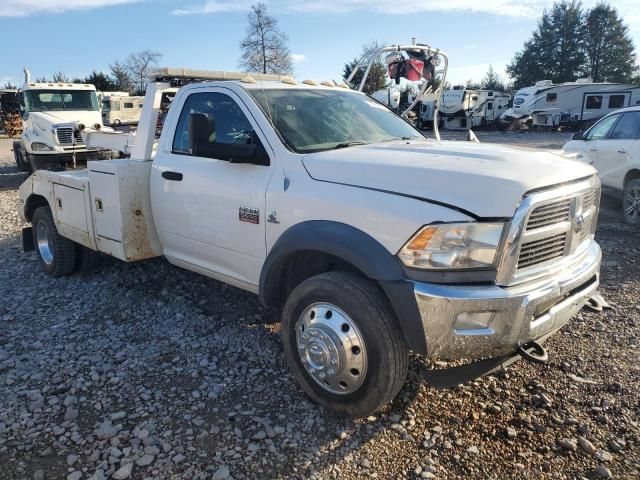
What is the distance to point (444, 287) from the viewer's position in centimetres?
261

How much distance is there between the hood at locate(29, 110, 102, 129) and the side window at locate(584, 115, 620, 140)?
12.4 m

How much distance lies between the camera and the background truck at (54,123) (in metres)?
13.5

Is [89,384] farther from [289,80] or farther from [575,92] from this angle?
[575,92]

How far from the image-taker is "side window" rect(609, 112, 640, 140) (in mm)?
8109

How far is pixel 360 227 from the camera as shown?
2865 millimetres

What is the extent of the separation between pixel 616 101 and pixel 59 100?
30.1 metres

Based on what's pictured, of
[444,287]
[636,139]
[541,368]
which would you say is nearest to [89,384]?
[444,287]

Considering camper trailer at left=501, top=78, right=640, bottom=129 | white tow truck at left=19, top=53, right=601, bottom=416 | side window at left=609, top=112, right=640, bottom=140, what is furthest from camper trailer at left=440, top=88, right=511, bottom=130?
white tow truck at left=19, top=53, right=601, bottom=416

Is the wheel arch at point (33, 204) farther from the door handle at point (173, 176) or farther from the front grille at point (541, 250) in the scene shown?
the front grille at point (541, 250)

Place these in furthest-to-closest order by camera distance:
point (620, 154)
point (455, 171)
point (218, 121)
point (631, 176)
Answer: point (620, 154)
point (631, 176)
point (218, 121)
point (455, 171)

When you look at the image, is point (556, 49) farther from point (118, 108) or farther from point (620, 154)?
point (620, 154)

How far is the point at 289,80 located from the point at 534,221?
270 centimetres

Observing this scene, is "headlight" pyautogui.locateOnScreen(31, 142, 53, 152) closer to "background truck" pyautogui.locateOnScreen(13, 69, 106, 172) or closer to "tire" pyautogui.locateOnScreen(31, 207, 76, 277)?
"background truck" pyautogui.locateOnScreen(13, 69, 106, 172)

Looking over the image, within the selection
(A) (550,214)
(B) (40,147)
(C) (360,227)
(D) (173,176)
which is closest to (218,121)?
(D) (173,176)
